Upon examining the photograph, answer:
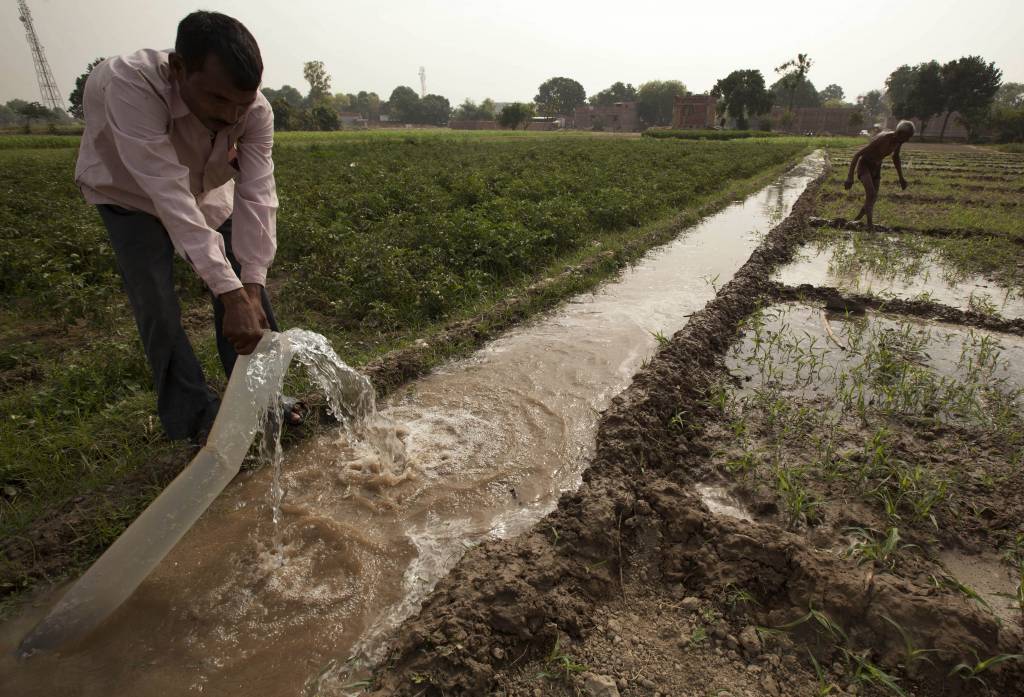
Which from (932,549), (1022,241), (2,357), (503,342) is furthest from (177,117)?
(1022,241)

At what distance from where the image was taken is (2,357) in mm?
4004

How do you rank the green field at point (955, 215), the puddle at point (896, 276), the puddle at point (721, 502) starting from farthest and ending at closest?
the green field at point (955, 215), the puddle at point (896, 276), the puddle at point (721, 502)

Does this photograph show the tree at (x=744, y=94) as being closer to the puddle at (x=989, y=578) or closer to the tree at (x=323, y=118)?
the tree at (x=323, y=118)

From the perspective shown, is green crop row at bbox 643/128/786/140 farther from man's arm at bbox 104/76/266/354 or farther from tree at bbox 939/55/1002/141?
man's arm at bbox 104/76/266/354

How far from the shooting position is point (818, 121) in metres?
63.6

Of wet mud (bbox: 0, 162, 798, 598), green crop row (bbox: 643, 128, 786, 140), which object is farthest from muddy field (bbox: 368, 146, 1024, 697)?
green crop row (bbox: 643, 128, 786, 140)

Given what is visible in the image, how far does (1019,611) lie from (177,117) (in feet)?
12.7

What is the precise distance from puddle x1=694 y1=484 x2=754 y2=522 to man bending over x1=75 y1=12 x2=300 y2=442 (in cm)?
224

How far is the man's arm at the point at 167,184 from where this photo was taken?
1.97 meters

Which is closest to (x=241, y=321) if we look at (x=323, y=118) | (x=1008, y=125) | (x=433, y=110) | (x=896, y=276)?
(x=896, y=276)

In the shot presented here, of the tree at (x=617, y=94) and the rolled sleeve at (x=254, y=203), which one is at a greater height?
the tree at (x=617, y=94)

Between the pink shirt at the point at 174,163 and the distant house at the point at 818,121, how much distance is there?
233ft

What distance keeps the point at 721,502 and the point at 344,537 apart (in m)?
1.85

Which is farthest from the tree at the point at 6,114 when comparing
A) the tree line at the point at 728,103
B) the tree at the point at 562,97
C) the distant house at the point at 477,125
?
the tree at the point at 562,97
